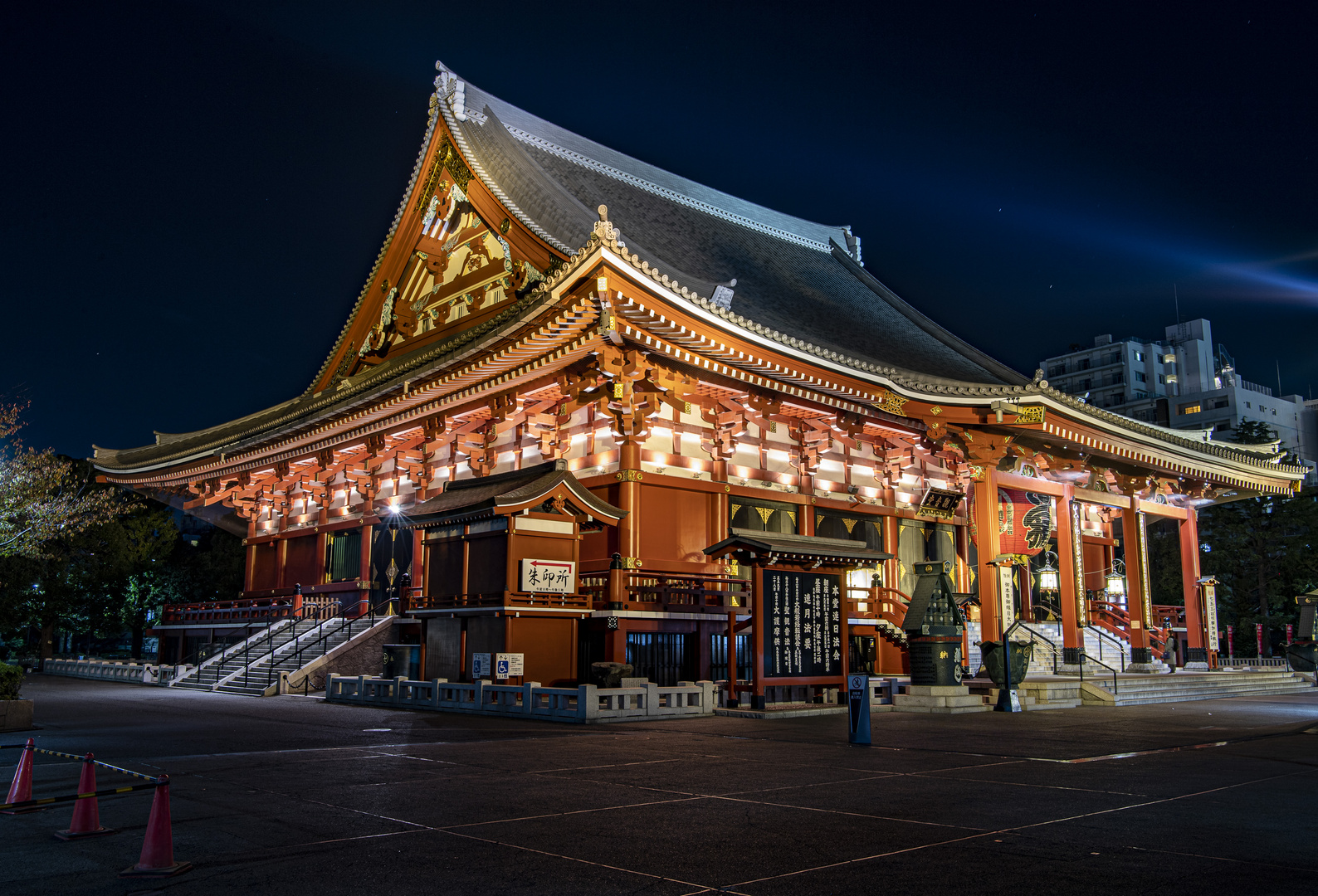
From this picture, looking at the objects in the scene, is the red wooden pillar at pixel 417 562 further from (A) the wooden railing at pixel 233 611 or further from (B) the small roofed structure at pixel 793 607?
(B) the small roofed structure at pixel 793 607

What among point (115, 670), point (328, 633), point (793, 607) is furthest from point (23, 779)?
point (115, 670)

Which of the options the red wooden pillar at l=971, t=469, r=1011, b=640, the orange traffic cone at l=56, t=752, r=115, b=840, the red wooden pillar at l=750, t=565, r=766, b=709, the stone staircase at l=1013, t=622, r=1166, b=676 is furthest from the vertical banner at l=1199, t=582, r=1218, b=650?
the orange traffic cone at l=56, t=752, r=115, b=840

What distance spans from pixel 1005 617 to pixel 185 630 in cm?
2660

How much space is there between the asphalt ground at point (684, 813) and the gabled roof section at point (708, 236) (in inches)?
444

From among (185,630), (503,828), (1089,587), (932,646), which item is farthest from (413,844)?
(1089,587)

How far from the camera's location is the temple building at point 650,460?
1827 centimetres

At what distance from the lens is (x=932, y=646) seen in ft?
60.6

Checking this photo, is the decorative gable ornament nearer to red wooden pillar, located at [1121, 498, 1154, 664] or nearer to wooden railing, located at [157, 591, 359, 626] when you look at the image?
red wooden pillar, located at [1121, 498, 1154, 664]

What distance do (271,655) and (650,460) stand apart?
11.6m

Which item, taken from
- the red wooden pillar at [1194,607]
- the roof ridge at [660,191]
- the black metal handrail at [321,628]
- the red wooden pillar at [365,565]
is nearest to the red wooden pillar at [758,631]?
the black metal handrail at [321,628]

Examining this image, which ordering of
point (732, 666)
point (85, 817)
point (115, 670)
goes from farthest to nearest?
1. point (115, 670)
2. point (732, 666)
3. point (85, 817)

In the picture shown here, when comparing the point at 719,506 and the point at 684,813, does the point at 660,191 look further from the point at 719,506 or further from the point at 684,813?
the point at 684,813

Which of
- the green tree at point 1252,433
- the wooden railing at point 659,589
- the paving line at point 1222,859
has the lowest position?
the paving line at point 1222,859

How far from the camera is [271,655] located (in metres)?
24.6
